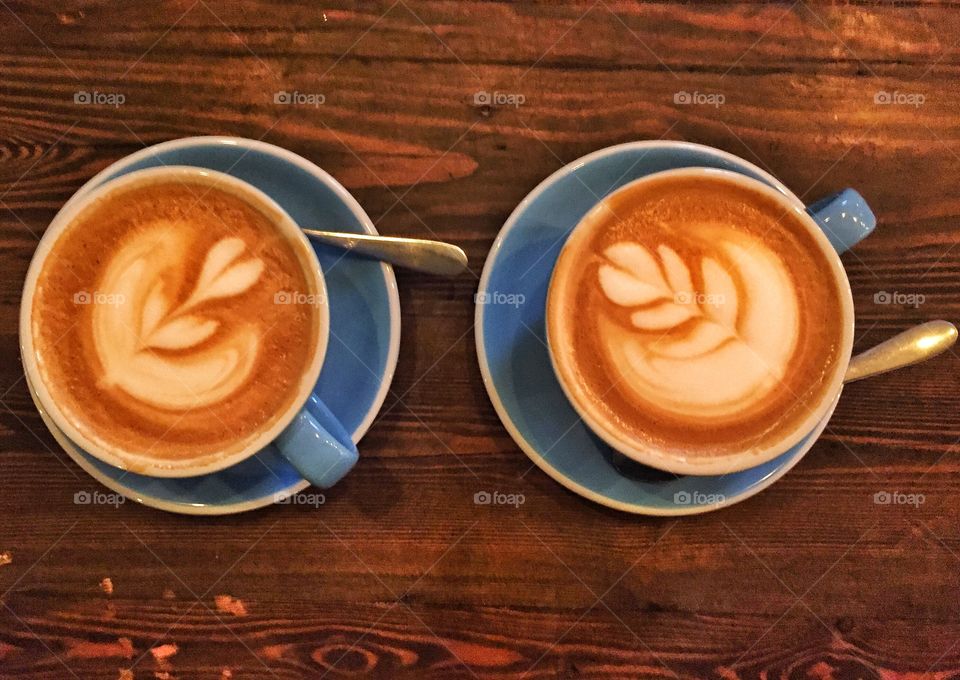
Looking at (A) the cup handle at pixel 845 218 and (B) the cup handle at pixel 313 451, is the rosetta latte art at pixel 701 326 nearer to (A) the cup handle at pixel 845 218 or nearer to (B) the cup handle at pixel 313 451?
(A) the cup handle at pixel 845 218

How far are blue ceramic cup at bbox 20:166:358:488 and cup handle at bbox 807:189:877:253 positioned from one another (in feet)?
2.11

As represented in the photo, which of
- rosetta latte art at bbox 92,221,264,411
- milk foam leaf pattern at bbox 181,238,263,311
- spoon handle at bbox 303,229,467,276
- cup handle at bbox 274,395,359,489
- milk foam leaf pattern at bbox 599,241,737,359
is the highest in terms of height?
milk foam leaf pattern at bbox 599,241,737,359

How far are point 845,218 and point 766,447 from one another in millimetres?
315

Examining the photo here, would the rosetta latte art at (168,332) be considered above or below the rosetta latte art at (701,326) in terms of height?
below

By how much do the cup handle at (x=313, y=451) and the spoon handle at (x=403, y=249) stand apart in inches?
9.0

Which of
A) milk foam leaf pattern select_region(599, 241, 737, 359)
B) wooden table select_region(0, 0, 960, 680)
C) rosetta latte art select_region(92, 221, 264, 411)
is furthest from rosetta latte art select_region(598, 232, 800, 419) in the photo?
rosetta latte art select_region(92, 221, 264, 411)

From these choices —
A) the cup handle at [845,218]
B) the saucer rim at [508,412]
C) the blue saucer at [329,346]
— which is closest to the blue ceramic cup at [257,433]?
the blue saucer at [329,346]

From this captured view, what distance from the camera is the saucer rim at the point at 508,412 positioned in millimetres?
983

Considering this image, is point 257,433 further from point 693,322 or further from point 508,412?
point 693,322

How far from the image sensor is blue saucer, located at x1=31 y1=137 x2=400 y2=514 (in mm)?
960

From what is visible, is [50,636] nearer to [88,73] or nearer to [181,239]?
[181,239]

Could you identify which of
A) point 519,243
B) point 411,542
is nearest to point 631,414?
point 519,243

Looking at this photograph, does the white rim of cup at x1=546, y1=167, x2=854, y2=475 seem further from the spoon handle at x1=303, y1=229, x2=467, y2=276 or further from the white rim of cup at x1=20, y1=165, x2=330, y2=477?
the white rim of cup at x1=20, y1=165, x2=330, y2=477

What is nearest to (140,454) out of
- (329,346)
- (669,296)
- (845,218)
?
(329,346)
